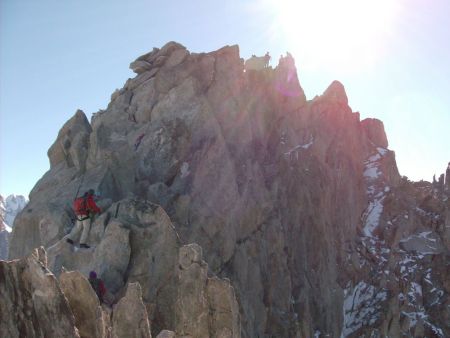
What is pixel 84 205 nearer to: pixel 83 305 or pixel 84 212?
pixel 84 212

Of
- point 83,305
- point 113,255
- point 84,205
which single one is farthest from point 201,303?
point 84,205

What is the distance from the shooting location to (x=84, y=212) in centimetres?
3272

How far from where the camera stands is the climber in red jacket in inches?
1284

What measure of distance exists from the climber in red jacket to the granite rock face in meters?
1.00

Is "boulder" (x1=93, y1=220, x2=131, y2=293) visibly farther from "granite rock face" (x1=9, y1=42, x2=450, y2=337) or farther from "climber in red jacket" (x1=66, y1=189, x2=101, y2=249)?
"climber in red jacket" (x1=66, y1=189, x2=101, y2=249)

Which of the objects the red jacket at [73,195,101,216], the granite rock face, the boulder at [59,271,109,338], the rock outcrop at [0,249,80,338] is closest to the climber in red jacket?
the red jacket at [73,195,101,216]

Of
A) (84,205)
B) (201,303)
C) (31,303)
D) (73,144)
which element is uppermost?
(73,144)

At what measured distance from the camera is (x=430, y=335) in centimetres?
6650

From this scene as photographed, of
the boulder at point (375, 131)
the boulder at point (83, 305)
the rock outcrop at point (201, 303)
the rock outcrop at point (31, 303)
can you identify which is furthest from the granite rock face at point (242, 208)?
the rock outcrop at point (31, 303)

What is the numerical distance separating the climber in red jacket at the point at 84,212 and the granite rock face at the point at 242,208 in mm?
997

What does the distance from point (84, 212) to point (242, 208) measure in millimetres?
20048

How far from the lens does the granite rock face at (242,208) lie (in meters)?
32.0

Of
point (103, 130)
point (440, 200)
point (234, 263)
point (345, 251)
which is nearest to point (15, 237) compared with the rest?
point (103, 130)

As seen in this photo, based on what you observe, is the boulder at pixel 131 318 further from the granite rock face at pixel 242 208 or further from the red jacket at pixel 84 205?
the red jacket at pixel 84 205
